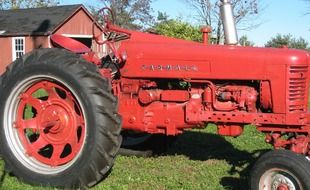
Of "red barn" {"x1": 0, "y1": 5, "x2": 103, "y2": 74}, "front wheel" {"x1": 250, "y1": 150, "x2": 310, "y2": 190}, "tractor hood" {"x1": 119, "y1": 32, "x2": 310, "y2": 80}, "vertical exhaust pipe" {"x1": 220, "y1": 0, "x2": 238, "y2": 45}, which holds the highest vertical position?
"red barn" {"x1": 0, "y1": 5, "x2": 103, "y2": 74}

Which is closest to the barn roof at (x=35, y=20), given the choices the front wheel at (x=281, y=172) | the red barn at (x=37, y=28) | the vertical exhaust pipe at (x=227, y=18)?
the red barn at (x=37, y=28)

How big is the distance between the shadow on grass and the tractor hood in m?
1.20

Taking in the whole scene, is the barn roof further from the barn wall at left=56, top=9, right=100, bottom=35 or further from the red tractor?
the red tractor

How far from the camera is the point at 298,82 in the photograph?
506 centimetres

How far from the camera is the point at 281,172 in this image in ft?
14.7

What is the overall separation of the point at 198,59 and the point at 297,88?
1045 millimetres

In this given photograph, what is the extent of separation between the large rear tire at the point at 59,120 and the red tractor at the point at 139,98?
10 mm

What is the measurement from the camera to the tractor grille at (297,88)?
16.4ft

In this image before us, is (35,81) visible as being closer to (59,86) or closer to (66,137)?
(59,86)

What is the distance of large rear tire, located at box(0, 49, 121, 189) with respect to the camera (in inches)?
195

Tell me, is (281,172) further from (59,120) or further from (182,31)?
(182,31)

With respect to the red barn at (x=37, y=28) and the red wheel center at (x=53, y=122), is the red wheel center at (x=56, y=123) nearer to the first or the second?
the red wheel center at (x=53, y=122)

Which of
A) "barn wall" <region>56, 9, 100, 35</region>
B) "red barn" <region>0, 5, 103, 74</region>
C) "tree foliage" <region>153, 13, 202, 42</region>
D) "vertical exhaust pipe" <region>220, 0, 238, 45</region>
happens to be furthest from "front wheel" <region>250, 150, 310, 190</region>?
"barn wall" <region>56, 9, 100, 35</region>

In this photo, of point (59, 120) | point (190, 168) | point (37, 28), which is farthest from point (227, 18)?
point (37, 28)
